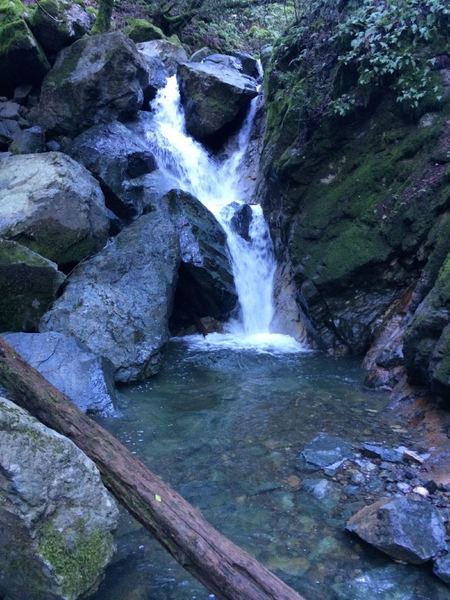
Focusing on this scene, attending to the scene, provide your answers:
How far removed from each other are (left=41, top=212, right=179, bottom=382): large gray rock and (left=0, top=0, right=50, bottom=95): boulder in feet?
18.3

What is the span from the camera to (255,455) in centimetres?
492

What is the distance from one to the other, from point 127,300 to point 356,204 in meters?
3.78

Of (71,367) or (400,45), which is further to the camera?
(400,45)

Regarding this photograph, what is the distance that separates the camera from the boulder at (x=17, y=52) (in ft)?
37.2

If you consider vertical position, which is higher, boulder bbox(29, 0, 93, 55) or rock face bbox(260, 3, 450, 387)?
boulder bbox(29, 0, 93, 55)

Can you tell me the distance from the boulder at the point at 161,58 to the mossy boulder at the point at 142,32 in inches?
23.9

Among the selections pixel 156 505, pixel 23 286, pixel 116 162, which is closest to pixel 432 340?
pixel 156 505

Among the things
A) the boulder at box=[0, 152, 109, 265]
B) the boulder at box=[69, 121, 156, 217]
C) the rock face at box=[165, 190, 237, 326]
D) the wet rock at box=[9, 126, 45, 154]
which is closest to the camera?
the boulder at box=[0, 152, 109, 265]

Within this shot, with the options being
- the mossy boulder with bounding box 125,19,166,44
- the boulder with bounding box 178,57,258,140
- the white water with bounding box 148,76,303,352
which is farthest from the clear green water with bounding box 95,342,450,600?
the mossy boulder with bounding box 125,19,166,44

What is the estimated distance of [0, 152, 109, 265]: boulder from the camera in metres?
8.05

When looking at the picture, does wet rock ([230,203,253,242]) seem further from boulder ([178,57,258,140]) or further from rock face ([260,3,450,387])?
boulder ([178,57,258,140])

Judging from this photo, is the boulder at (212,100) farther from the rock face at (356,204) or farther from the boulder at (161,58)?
the rock face at (356,204)

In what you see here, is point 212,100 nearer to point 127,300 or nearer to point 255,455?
point 127,300

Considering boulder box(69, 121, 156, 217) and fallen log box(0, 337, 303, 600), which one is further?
boulder box(69, 121, 156, 217)
